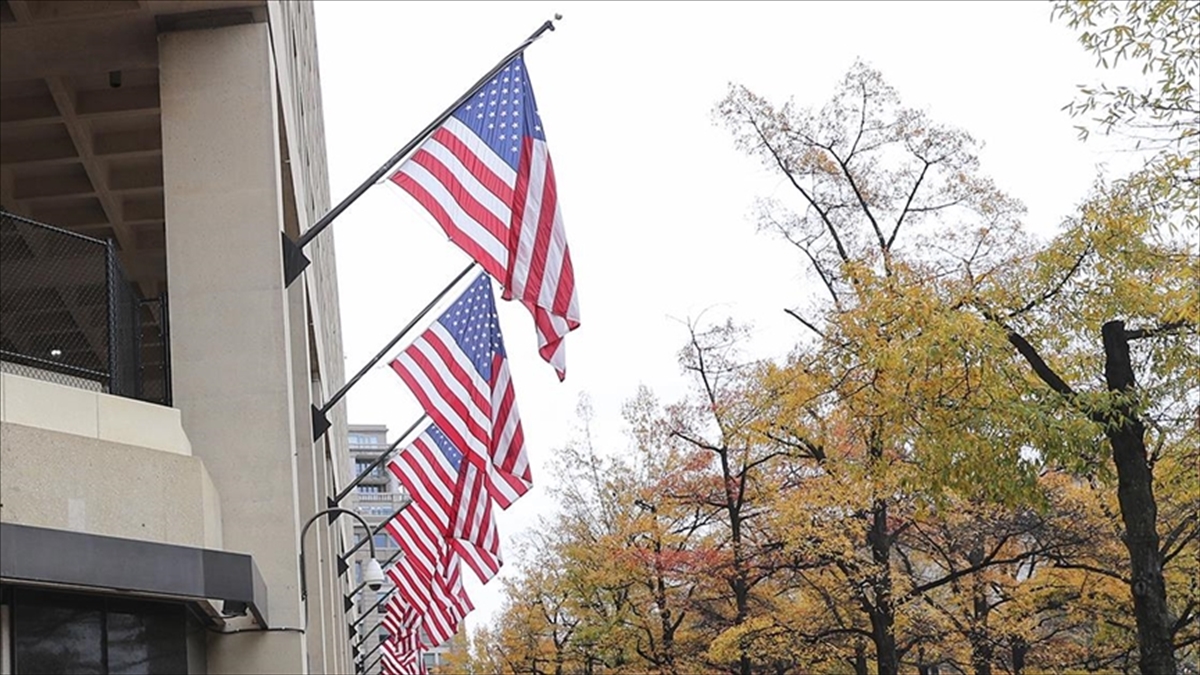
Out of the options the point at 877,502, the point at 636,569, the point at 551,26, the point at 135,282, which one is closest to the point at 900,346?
the point at 551,26

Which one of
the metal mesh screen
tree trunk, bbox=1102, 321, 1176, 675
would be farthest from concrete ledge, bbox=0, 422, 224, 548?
tree trunk, bbox=1102, 321, 1176, 675

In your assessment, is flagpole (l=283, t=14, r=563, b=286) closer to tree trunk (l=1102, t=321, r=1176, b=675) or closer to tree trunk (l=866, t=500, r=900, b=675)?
tree trunk (l=1102, t=321, r=1176, b=675)

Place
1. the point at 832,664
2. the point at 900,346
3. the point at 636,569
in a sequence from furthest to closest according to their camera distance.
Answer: the point at 636,569 → the point at 832,664 → the point at 900,346

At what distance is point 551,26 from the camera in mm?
15523

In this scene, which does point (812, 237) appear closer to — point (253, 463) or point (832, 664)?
point (832, 664)

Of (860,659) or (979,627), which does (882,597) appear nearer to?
(860,659)

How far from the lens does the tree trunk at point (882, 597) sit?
31.2 m

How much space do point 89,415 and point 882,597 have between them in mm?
22479

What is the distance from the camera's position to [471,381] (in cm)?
1956

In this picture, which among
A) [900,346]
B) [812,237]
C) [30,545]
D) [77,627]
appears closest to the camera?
[30,545]

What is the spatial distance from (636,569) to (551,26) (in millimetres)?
29042

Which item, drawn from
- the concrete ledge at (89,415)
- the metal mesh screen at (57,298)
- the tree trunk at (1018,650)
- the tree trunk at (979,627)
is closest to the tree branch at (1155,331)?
the concrete ledge at (89,415)

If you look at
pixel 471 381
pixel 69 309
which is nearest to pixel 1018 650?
pixel 471 381

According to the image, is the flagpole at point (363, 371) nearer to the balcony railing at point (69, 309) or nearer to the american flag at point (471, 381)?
the american flag at point (471, 381)
